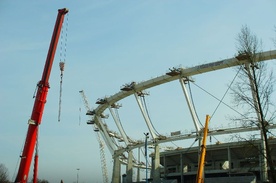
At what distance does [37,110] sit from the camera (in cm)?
3447

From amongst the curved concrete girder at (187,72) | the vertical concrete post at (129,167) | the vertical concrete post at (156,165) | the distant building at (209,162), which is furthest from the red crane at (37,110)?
the vertical concrete post at (129,167)

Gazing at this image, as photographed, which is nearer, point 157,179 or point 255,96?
point 255,96

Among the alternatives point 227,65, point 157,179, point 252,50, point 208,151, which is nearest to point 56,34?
point 252,50

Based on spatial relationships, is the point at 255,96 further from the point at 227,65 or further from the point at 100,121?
the point at 100,121

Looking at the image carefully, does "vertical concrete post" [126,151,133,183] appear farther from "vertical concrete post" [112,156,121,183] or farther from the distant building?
the distant building

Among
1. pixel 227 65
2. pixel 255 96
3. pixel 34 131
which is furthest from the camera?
pixel 227 65

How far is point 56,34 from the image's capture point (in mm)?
36750

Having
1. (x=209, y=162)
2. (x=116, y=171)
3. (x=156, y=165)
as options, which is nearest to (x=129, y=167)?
(x=116, y=171)

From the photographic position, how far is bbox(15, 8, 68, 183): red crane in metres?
32.8

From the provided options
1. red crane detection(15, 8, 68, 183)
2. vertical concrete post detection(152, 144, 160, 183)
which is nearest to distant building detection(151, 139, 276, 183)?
vertical concrete post detection(152, 144, 160, 183)

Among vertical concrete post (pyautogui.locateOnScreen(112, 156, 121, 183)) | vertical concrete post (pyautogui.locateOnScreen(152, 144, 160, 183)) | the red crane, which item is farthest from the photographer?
vertical concrete post (pyautogui.locateOnScreen(112, 156, 121, 183))

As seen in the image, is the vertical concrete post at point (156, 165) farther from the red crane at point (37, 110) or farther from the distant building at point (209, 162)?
the red crane at point (37, 110)

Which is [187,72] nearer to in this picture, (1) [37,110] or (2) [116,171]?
(1) [37,110]

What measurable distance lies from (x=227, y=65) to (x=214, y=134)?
12.2 meters
